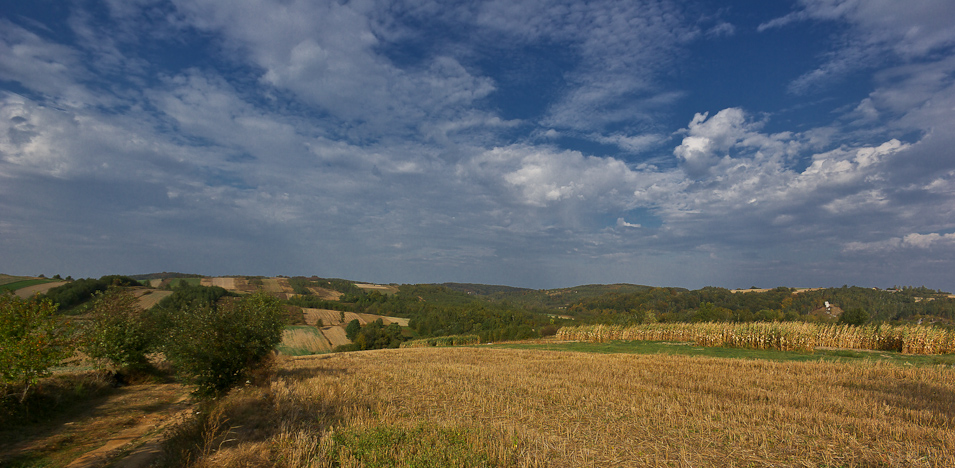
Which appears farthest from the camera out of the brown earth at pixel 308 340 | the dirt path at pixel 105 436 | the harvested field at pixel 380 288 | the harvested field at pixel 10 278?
the harvested field at pixel 380 288

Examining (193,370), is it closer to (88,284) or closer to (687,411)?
(687,411)

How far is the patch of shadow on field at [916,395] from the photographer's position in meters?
10.4

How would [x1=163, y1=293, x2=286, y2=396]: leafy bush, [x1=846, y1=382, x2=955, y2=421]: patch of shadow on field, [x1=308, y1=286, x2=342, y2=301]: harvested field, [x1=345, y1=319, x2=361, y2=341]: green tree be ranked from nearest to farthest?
[x1=846, y1=382, x2=955, y2=421]: patch of shadow on field
[x1=163, y1=293, x2=286, y2=396]: leafy bush
[x1=345, y1=319, x2=361, y2=341]: green tree
[x1=308, y1=286, x2=342, y2=301]: harvested field

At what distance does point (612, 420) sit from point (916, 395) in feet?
35.1

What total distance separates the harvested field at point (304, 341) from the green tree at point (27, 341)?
52.9 meters

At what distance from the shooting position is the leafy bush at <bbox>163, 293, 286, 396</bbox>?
551 inches

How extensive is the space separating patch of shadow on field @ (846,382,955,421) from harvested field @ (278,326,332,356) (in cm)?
6487

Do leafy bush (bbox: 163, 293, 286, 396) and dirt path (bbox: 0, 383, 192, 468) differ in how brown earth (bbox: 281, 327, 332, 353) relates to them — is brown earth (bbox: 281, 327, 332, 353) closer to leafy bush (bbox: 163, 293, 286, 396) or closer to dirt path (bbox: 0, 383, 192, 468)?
dirt path (bbox: 0, 383, 192, 468)

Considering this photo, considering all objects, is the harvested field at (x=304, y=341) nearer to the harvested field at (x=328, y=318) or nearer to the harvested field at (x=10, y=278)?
the harvested field at (x=328, y=318)

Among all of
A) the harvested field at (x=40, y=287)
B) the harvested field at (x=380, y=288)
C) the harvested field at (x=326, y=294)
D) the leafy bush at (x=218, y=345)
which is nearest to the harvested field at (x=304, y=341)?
the harvested field at (x=40, y=287)

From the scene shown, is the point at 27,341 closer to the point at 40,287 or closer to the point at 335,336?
the point at 335,336

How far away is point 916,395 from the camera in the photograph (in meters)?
12.1

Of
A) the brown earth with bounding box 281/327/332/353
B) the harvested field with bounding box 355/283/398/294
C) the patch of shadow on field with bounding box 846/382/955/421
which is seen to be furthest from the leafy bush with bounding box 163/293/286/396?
the harvested field with bounding box 355/283/398/294

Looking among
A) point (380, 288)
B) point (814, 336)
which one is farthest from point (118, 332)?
point (380, 288)
